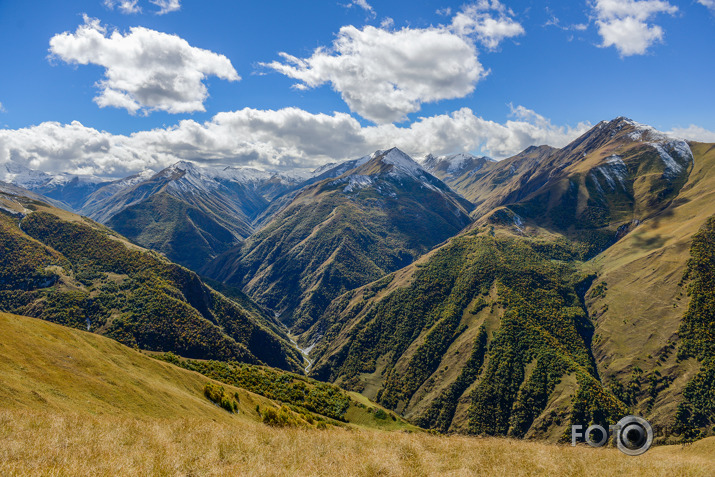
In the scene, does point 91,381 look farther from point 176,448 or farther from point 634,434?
point 634,434

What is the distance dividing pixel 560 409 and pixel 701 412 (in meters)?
61.0

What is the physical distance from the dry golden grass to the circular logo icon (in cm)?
141

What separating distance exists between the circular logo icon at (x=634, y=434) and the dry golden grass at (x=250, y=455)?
1.41 metres

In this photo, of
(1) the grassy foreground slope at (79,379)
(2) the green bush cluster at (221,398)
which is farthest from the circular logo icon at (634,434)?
(2) the green bush cluster at (221,398)

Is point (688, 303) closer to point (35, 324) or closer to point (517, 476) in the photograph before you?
point (517, 476)

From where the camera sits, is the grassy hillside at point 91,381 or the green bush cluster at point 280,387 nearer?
the grassy hillside at point 91,381

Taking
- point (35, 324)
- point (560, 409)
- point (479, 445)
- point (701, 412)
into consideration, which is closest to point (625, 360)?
point (701, 412)

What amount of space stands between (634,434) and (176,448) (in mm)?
42697

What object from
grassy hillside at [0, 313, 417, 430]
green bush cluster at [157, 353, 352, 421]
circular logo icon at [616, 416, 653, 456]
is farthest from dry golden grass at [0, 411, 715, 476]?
green bush cluster at [157, 353, 352, 421]

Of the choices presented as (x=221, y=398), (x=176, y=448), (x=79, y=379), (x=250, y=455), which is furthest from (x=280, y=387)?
(x=176, y=448)

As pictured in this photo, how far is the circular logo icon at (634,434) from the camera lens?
96.2 ft

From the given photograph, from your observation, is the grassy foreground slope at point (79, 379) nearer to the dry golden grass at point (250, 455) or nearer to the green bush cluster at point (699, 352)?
the dry golden grass at point (250, 455)

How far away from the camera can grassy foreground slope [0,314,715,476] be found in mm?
20734

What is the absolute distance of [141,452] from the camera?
23469 mm
